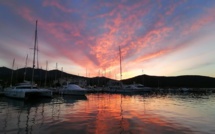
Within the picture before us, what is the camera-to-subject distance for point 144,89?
370 ft

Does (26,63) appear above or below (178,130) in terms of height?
above

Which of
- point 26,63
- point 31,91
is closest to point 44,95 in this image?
point 31,91

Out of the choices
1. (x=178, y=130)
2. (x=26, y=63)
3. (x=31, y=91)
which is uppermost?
(x=26, y=63)

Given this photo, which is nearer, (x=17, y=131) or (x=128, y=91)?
(x=17, y=131)

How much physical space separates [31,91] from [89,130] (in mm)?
33062

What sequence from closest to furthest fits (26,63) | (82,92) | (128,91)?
(82,92)
(26,63)
(128,91)

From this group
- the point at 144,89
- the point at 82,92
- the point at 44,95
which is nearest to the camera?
the point at 44,95

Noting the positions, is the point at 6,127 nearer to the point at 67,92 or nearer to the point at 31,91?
the point at 31,91

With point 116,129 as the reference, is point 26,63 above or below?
above

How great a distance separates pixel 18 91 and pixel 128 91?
64.8 metres

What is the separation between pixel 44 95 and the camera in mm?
49219

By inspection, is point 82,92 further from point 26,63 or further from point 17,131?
point 17,131

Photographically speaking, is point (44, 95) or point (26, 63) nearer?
point (44, 95)

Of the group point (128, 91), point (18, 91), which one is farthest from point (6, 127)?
point (128, 91)
